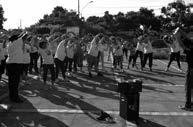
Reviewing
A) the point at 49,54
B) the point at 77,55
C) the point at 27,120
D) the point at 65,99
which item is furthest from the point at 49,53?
the point at 77,55

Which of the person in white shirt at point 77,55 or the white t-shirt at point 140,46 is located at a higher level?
the white t-shirt at point 140,46

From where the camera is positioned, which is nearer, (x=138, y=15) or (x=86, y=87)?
(x=86, y=87)

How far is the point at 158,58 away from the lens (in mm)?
24953

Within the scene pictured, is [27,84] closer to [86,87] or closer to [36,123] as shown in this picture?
[86,87]

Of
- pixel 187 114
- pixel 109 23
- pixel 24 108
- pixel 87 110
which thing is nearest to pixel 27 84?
pixel 24 108

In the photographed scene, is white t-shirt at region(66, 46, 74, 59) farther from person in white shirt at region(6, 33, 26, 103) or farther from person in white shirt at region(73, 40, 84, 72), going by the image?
person in white shirt at region(6, 33, 26, 103)

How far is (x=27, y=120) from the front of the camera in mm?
6754

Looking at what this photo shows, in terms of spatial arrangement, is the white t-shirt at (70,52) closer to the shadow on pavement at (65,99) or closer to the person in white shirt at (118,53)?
the shadow on pavement at (65,99)

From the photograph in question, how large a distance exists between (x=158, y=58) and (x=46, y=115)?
18.9 m

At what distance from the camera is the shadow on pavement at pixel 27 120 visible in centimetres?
646

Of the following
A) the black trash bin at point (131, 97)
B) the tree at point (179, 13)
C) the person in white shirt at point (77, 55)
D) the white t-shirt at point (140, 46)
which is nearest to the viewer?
the black trash bin at point (131, 97)

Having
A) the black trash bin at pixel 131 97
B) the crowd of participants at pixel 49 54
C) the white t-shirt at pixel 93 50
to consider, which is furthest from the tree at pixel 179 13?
the black trash bin at pixel 131 97

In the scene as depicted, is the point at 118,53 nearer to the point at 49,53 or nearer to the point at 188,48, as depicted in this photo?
the point at 49,53

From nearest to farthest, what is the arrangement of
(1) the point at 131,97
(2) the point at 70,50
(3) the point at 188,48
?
(1) the point at 131,97 → (3) the point at 188,48 → (2) the point at 70,50
